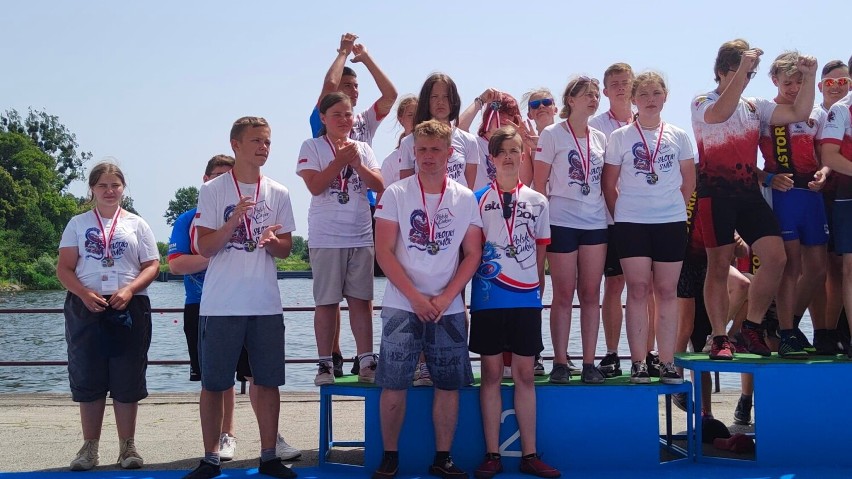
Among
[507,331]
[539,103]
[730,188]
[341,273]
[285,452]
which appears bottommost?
[285,452]

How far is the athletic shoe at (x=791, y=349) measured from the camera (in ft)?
17.1

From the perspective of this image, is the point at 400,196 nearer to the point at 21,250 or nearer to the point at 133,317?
the point at 133,317

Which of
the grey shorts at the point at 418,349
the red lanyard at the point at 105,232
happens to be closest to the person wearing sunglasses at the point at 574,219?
the grey shorts at the point at 418,349

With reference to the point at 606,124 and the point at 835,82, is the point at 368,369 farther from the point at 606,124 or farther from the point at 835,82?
the point at 835,82

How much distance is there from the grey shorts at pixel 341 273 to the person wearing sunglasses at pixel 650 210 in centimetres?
146

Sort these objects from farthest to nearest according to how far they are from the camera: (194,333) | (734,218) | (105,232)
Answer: (194,333)
(734,218)
(105,232)

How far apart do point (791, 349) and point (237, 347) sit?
330 cm

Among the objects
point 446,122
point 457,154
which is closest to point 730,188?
A: point 457,154

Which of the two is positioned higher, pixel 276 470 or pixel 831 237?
pixel 831 237

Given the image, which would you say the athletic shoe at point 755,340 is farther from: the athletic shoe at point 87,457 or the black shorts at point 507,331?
the athletic shoe at point 87,457

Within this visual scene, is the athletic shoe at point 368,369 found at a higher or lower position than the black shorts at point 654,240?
lower

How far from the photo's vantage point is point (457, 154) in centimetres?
514

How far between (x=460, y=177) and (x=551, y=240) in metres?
0.67

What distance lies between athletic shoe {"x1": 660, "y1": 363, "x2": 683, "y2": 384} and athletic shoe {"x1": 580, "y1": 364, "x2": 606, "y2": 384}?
333 millimetres
